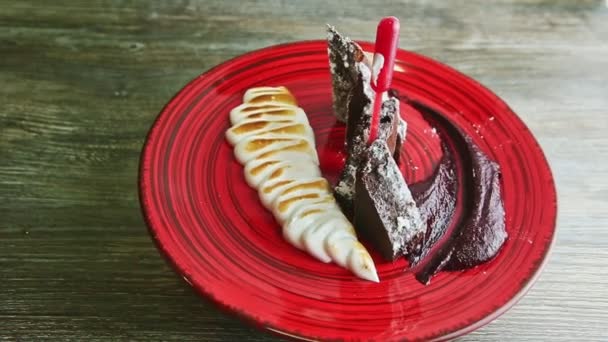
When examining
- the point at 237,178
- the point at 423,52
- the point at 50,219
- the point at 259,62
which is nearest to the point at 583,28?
the point at 423,52

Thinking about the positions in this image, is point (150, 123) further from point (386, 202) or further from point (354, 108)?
point (386, 202)

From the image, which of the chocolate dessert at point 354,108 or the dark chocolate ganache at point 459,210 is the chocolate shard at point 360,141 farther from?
the dark chocolate ganache at point 459,210

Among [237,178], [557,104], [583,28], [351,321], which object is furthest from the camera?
[583,28]

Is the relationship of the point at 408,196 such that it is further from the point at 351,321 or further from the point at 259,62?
the point at 259,62

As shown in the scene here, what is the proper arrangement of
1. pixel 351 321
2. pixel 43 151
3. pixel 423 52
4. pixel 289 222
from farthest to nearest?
pixel 423 52, pixel 43 151, pixel 289 222, pixel 351 321

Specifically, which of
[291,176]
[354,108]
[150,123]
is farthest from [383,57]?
[150,123]

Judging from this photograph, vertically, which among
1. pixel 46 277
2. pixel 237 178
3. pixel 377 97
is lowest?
pixel 46 277
